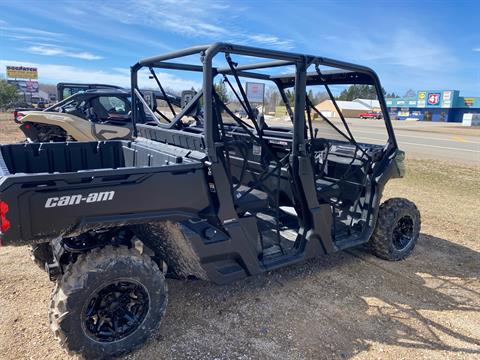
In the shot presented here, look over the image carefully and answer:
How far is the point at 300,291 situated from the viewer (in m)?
3.74

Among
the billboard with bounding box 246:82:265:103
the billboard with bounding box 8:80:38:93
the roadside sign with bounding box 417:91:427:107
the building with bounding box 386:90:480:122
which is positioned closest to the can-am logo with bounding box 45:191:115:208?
the billboard with bounding box 246:82:265:103

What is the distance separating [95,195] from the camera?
2475 mm

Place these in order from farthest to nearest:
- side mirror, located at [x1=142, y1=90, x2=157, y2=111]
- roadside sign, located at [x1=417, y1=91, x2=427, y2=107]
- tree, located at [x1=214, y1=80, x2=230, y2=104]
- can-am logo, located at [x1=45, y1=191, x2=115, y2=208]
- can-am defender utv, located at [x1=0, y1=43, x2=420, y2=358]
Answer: roadside sign, located at [x1=417, y1=91, x2=427, y2=107], side mirror, located at [x1=142, y1=90, x2=157, y2=111], tree, located at [x1=214, y1=80, x2=230, y2=104], can-am defender utv, located at [x1=0, y1=43, x2=420, y2=358], can-am logo, located at [x1=45, y1=191, x2=115, y2=208]

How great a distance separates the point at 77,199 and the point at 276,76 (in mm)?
3048

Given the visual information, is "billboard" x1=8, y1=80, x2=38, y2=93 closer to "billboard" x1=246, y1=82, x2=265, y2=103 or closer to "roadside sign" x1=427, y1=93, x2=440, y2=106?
"billboard" x1=246, y1=82, x2=265, y2=103

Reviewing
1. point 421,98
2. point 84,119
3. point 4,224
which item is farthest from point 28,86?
point 421,98

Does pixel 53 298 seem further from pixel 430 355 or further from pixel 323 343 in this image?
pixel 430 355

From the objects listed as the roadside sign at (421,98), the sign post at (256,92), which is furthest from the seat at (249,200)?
the roadside sign at (421,98)

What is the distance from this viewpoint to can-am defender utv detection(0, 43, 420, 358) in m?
2.50

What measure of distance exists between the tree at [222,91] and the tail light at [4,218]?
1.77m

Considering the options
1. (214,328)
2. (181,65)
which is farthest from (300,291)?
(181,65)

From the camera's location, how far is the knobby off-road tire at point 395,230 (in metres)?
4.41

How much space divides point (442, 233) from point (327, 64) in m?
3.48

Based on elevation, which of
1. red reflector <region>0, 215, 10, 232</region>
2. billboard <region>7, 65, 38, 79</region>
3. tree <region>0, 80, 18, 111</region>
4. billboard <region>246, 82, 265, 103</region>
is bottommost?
red reflector <region>0, 215, 10, 232</region>
